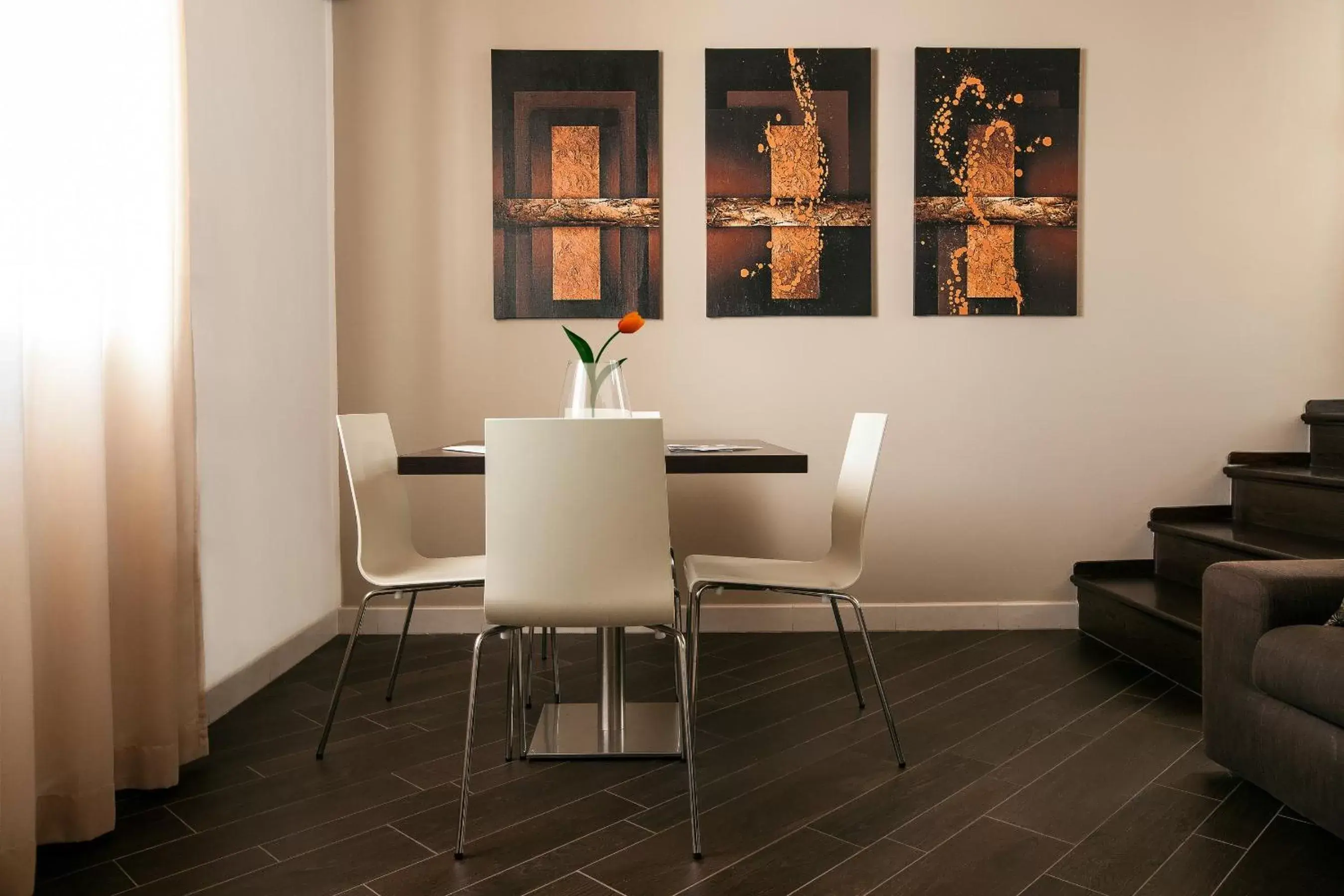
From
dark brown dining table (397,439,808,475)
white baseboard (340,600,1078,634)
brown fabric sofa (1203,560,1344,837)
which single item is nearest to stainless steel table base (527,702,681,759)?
dark brown dining table (397,439,808,475)

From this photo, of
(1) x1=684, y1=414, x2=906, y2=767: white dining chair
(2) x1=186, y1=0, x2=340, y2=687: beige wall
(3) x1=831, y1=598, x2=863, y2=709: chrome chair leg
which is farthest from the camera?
(2) x1=186, y1=0, x2=340, y2=687: beige wall

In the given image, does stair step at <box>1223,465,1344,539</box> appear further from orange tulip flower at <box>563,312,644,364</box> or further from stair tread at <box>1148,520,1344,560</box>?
orange tulip flower at <box>563,312,644,364</box>

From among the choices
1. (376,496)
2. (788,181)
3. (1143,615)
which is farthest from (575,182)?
(1143,615)

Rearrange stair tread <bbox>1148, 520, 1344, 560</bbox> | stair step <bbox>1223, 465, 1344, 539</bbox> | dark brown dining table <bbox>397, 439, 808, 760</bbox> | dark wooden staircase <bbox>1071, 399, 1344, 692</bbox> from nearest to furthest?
1. dark brown dining table <bbox>397, 439, 808, 760</bbox>
2. stair tread <bbox>1148, 520, 1344, 560</bbox>
3. dark wooden staircase <bbox>1071, 399, 1344, 692</bbox>
4. stair step <bbox>1223, 465, 1344, 539</bbox>

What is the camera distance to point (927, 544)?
370 cm

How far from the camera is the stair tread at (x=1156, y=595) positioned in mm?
2965

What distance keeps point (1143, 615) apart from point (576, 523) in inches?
88.6

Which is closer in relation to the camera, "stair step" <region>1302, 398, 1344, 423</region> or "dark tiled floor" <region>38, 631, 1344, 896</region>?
"dark tiled floor" <region>38, 631, 1344, 896</region>

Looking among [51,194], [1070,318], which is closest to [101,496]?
[51,194]

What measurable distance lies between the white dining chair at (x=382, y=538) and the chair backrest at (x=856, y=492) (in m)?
0.98

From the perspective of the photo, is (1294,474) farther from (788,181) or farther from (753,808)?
(753,808)

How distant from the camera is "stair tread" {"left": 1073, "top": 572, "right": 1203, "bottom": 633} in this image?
→ 2.96 metres

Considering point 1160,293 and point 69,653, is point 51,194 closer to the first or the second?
point 69,653

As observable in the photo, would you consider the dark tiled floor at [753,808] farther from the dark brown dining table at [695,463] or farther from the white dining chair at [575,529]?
the dark brown dining table at [695,463]
